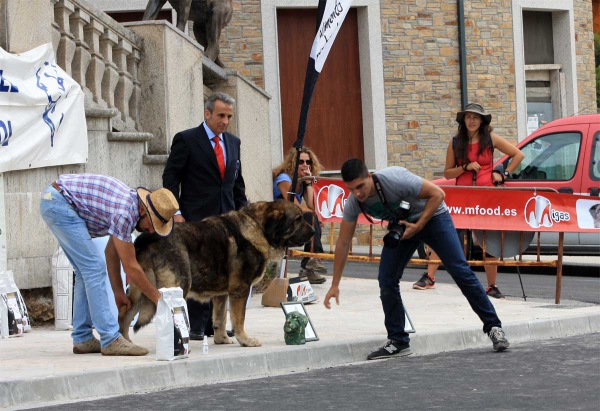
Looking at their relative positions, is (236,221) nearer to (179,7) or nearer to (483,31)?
(179,7)

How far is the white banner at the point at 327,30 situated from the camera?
11955 mm

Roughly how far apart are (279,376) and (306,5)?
14.2m

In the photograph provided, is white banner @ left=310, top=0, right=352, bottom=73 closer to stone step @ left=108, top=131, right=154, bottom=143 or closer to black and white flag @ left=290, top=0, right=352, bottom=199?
black and white flag @ left=290, top=0, right=352, bottom=199

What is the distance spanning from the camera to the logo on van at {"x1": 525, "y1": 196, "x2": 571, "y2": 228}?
499 inches

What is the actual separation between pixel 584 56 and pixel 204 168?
17.0m

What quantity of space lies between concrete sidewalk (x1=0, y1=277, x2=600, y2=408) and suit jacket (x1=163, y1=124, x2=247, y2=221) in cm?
112

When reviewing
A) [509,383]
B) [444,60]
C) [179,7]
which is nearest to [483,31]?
[444,60]

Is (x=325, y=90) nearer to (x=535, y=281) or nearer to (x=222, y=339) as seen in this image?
(x=535, y=281)

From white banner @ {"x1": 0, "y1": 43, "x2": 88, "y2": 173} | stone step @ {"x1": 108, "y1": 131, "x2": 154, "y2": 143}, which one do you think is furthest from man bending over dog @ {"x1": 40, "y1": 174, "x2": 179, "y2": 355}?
stone step @ {"x1": 108, "y1": 131, "x2": 154, "y2": 143}

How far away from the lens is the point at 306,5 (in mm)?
21812

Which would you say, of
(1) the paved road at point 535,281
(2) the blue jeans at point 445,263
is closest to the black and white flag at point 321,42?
(2) the blue jeans at point 445,263

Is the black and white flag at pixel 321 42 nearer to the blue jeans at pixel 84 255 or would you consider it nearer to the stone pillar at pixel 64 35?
the stone pillar at pixel 64 35

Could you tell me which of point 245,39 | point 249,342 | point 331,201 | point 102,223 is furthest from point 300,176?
point 245,39

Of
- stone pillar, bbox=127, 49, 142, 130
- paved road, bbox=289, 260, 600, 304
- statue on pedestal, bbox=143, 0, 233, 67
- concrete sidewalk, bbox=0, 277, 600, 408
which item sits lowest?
paved road, bbox=289, 260, 600, 304
